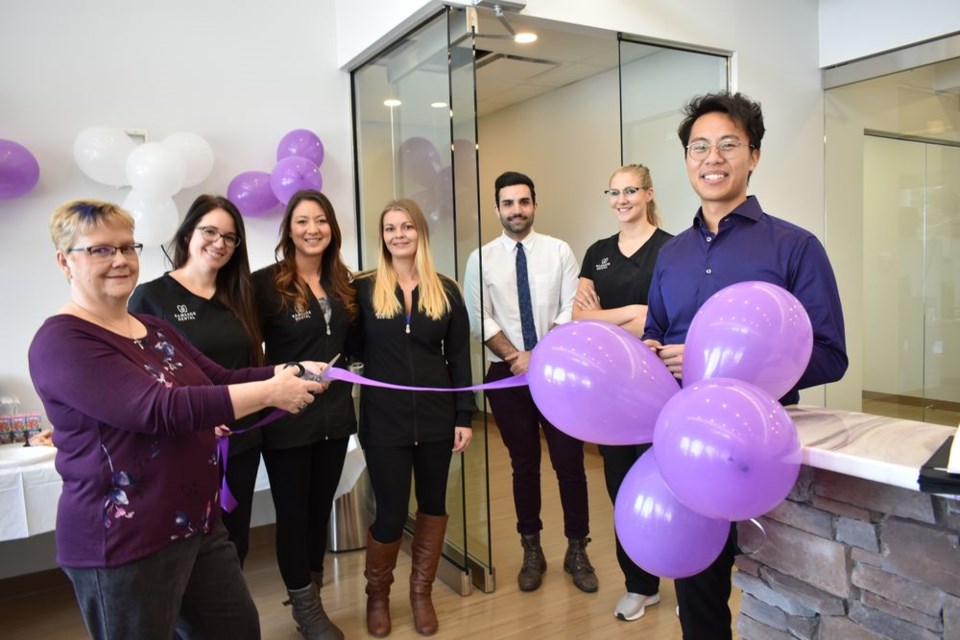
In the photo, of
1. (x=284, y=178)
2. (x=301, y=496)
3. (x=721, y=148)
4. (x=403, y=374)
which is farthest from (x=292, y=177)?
(x=721, y=148)

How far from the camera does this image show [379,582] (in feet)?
9.42

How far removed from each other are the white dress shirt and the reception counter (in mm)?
1747

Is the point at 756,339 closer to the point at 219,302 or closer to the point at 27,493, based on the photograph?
the point at 219,302

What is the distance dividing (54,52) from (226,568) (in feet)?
8.94

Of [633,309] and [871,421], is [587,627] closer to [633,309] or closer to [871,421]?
[633,309]

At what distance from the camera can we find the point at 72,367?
1520 millimetres

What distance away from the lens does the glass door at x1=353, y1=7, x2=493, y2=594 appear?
122 inches

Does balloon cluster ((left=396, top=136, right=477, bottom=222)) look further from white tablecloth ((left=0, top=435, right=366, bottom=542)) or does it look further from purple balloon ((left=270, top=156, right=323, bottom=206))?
white tablecloth ((left=0, top=435, right=366, bottom=542))

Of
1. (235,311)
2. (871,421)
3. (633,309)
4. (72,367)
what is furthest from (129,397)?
(633,309)

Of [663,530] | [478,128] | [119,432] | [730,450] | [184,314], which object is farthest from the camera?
[478,128]

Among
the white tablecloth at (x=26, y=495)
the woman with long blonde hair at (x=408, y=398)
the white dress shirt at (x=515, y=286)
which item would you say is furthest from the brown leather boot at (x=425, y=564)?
the white tablecloth at (x=26, y=495)

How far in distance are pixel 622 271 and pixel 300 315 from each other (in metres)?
1.35

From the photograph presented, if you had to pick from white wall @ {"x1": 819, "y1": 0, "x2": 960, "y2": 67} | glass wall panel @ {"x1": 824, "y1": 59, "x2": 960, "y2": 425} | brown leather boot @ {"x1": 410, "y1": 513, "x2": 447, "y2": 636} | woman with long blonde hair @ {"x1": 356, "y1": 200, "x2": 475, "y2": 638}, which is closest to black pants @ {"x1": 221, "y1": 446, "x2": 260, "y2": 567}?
woman with long blonde hair @ {"x1": 356, "y1": 200, "x2": 475, "y2": 638}

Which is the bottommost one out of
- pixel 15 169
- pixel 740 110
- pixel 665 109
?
pixel 740 110
